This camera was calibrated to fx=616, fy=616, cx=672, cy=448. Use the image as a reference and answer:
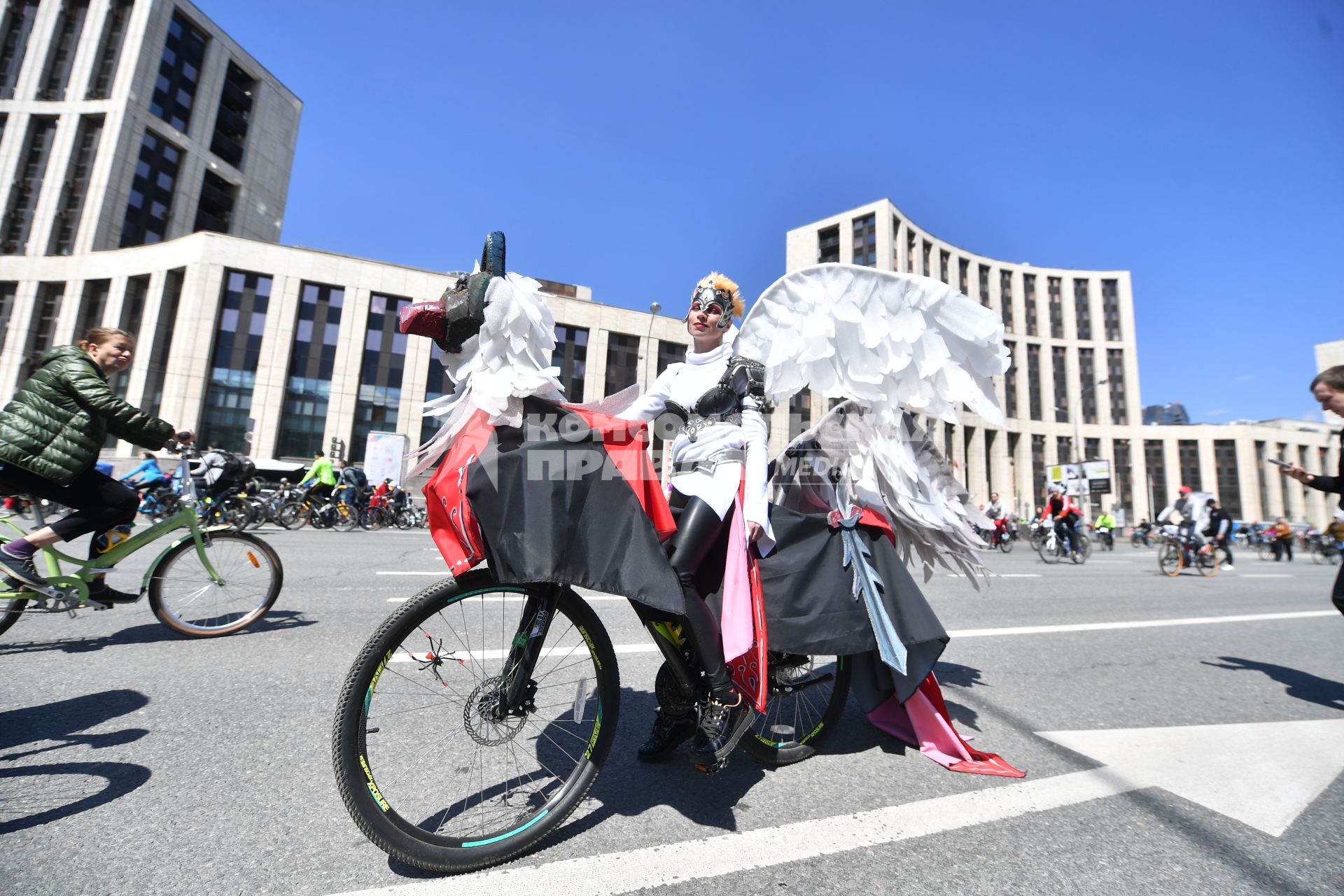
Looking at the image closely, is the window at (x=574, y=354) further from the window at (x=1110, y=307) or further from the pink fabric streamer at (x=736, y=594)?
the window at (x=1110, y=307)

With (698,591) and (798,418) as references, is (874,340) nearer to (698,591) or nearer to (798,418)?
(798,418)

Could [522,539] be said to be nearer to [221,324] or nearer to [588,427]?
[588,427]

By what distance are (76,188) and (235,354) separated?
730 inches

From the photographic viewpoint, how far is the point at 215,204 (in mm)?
50688

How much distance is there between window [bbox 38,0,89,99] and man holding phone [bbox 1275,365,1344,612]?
65422 mm

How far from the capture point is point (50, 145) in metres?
42.4

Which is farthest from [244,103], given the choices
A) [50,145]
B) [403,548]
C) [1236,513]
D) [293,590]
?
[1236,513]

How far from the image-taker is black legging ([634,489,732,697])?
7.13 feet

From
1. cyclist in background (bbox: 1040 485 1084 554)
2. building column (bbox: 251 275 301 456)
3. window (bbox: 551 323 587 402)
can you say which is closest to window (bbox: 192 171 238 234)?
building column (bbox: 251 275 301 456)

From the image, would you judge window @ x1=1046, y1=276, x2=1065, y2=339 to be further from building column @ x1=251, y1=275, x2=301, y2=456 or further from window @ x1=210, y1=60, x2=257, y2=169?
window @ x1=210, y1=60, x2=257, y2=169

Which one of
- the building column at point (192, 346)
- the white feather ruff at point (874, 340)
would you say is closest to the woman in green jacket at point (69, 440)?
the white feather ruff at point (874, 340)

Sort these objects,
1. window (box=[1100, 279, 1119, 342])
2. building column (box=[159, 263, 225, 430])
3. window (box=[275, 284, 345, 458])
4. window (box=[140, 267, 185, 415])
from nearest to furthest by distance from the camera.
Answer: building column (box=[159, 263, 225, 430]) → window (box=[140, 267, 185, 415]) → window (box=[275, 284, 345, 458]) → window (box=[1100, 279, 1119, 342])

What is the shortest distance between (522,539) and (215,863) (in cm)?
125

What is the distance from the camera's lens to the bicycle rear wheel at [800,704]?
2.66 meters
